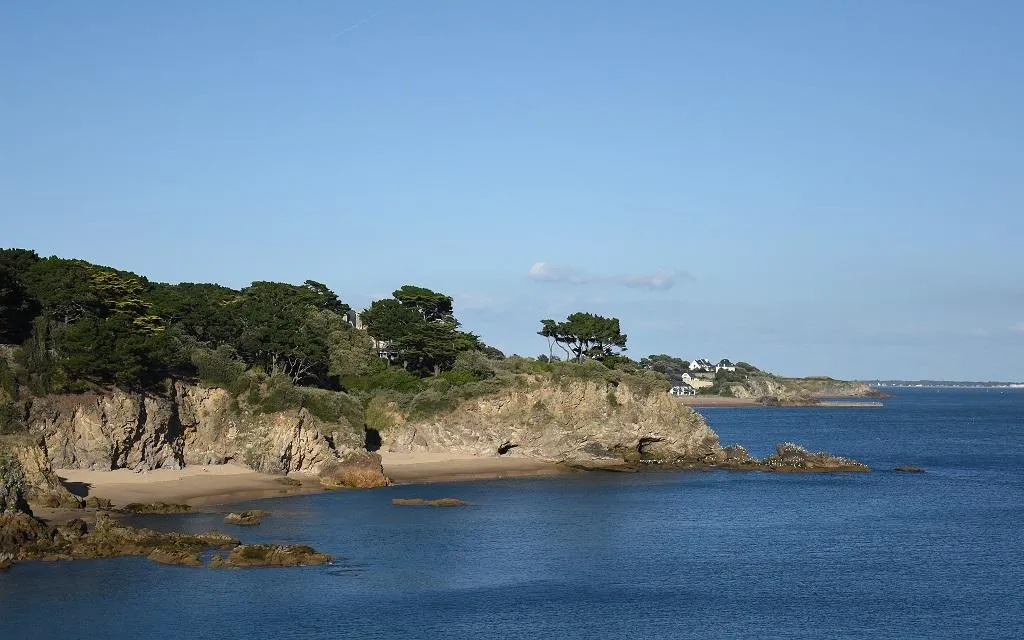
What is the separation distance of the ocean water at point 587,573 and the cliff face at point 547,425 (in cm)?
1110

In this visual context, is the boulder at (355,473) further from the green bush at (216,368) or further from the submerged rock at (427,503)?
the green bush at (216,368)

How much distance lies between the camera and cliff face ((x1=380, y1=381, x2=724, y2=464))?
9038cm

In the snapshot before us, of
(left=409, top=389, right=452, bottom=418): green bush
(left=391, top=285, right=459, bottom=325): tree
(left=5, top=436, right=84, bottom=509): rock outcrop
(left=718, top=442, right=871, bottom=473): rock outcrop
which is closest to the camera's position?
(left=5, top=436, right=84, bottom=509): rock outcrop

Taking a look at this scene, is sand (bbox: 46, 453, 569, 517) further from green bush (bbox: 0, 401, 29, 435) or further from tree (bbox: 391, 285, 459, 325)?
tree (bbox: 391, 285, 459, 325)

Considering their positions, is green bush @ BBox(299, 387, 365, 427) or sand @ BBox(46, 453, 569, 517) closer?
sand @ BBox(46, 453, 569, 517)

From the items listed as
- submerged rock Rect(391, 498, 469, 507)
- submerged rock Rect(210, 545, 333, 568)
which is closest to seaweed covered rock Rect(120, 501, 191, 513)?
A: submerged rock Rect(391, 498, 469, 507)

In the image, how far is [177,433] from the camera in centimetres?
7344

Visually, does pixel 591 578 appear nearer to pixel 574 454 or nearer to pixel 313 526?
pixel 313 526

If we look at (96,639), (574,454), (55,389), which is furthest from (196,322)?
(96,639)

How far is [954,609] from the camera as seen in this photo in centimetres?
4297

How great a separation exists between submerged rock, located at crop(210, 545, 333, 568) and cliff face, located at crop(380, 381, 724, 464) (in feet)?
135

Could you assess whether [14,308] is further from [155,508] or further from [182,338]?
[155,508]

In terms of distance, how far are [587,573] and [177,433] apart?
36.2 meters

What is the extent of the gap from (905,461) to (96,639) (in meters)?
86.8
